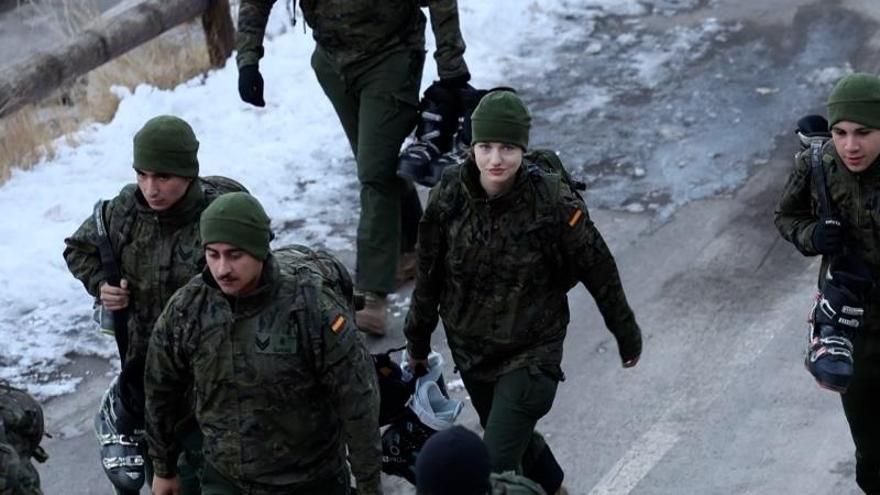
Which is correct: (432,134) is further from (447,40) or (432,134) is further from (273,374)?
(273,374)

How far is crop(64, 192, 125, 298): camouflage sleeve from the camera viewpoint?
20.6 ft

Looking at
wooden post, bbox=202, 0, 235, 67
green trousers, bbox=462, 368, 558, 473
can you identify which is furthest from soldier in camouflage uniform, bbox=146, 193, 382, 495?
wooden post, bbox=202, 0, 235, 67

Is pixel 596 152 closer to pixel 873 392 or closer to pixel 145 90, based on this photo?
pixel 145 90

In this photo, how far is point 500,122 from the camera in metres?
6.15

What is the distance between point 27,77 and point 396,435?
4864 mm

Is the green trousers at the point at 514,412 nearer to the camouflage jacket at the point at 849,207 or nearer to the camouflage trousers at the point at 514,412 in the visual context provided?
the camouflage trousers at the point at 514,412

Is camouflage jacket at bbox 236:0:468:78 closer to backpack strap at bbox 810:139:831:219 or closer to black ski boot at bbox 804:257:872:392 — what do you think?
backpack strap at bbox 810:139:831:219

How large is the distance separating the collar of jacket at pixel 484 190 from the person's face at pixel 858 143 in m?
1.16

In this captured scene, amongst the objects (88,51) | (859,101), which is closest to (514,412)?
(859,101)

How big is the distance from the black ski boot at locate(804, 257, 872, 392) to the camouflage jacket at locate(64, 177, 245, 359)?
90.3 inches

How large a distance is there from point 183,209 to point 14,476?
1.36 metres

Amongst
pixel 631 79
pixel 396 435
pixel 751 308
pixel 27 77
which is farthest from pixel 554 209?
pixel 631 79

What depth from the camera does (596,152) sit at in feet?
35.6

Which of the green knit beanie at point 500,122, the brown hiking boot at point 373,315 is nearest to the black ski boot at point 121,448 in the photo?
the green knit beanie at point 500,122
